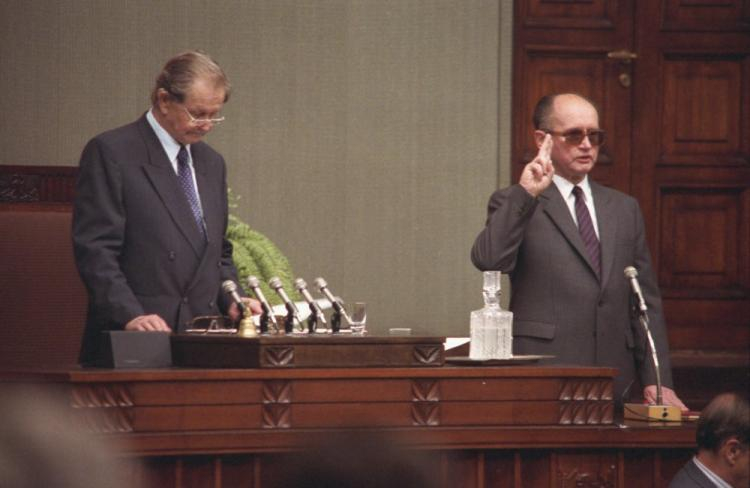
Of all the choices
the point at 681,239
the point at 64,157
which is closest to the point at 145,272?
the point at 64,157

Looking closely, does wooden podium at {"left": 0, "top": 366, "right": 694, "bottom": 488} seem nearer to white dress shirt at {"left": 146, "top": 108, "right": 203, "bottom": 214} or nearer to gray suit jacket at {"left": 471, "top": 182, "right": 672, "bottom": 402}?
gray suit jacket at {"left": 471, "top": 182, "right": 672, "bottom": 402}

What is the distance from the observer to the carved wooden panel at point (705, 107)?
24.0 feet

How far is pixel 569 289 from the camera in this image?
A: 168 inches

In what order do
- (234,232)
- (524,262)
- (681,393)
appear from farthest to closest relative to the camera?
(681,393) < (234,232) < (524,262)

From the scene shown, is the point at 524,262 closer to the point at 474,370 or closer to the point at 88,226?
the point at 474,370

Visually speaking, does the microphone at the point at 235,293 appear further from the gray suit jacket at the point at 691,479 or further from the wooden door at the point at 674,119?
the wooden door at the point at 674,119

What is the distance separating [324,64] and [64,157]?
1.33 meters

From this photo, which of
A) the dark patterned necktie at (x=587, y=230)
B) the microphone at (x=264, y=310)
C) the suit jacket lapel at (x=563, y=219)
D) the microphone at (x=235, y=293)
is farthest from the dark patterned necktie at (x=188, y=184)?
the dark patterned necktie at (x=587, y=230)

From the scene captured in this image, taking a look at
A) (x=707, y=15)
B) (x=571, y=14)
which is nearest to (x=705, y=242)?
(x=707, y=15)

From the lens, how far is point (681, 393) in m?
6.82

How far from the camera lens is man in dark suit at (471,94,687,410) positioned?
13.6ft

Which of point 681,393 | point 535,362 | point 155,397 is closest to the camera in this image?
point 155,397

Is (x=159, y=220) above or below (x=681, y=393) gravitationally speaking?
above

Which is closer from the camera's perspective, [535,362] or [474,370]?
[474,370]
